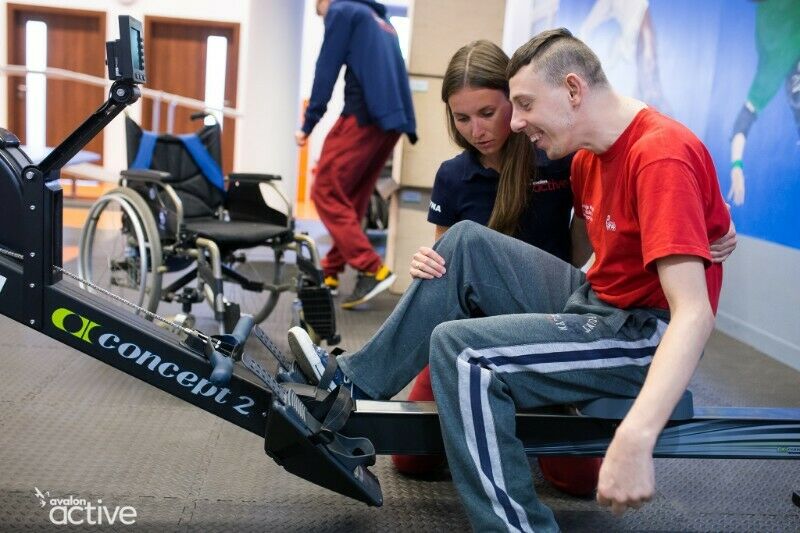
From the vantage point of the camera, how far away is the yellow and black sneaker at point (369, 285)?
3.89 meters

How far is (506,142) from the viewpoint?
6.28 feet

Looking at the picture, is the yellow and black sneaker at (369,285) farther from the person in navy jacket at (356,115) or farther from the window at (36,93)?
the window at (36,93)

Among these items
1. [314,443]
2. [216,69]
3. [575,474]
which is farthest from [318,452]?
[216,69]

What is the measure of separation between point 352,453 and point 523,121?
2.19 ft

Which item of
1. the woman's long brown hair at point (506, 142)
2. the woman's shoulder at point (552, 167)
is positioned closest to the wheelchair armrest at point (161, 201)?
the woman's long brown hair at point (506, 142)

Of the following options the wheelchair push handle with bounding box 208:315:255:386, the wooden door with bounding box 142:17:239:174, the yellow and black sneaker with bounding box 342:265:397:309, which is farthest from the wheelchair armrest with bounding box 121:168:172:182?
the wooden door with bounding box 142:17:239:174

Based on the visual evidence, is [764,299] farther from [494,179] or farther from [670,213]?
[670,213]

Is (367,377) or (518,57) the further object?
(367,377)

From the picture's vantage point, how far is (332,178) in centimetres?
400

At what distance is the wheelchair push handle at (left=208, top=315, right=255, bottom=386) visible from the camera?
1.42m

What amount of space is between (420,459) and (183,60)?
7844mm

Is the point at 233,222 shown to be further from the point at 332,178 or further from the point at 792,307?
the point at 792,307

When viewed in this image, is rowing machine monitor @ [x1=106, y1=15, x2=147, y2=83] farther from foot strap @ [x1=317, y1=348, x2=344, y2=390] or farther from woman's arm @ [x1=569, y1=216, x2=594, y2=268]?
woman's arm @ [x1=569, y1=216, x2=594, y2=268]

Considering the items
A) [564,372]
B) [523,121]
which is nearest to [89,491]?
[564,372]
